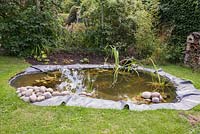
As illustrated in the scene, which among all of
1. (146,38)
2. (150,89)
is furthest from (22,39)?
(150,89)

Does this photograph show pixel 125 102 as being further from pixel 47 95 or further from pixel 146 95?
pixel 47 95

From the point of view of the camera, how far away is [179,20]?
29.5 ft

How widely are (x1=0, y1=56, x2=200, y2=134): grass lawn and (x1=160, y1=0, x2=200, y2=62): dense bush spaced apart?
3875 millimetres

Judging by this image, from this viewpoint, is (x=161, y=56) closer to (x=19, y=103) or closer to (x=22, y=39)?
(x=22, y=39)

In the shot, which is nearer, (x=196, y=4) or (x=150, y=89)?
(x=150, y=89)

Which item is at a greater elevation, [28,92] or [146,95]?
[28,92]

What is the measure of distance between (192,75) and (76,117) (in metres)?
3.73

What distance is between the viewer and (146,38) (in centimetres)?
850

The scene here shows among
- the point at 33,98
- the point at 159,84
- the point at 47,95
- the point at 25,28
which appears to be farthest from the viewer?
the point at 25,28

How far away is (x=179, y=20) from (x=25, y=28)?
4.54m

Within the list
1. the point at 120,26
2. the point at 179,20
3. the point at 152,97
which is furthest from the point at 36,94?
the point at 179,20

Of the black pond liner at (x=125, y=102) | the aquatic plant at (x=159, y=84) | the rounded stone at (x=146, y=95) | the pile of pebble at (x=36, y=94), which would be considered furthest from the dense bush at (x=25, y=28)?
the rounded stone at (x=146, y=95)

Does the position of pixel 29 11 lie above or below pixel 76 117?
above

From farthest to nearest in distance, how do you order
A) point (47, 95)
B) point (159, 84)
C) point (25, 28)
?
1. point (25, 28)
2. point (159, 84)
3. point (47, 95)
